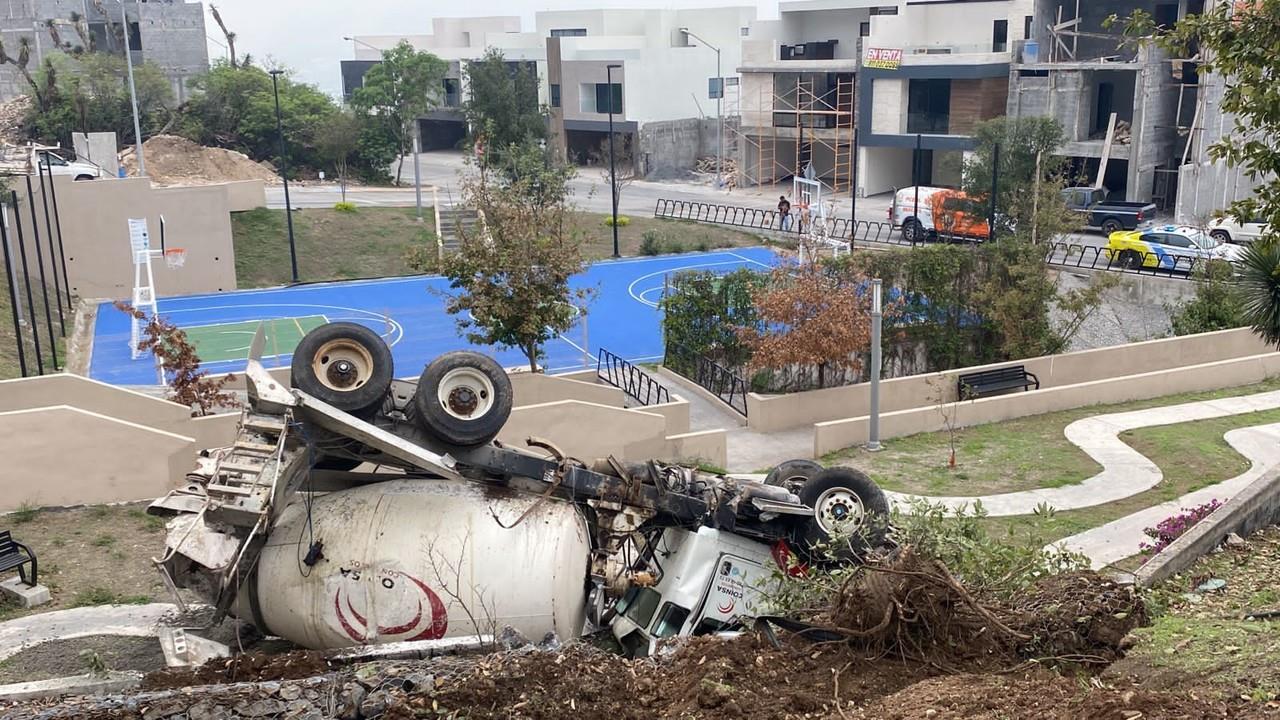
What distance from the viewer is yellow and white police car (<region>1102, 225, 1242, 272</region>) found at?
133 ft

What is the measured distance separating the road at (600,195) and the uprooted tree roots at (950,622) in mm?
41183

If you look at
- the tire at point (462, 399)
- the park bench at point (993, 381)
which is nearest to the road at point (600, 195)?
the park bench at point (993, 381)

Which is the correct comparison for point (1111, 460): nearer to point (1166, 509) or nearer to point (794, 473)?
point (1166, 509)

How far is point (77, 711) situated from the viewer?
9.90 metres

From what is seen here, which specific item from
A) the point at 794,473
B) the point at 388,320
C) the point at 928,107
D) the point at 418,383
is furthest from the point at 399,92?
the point at 418,383

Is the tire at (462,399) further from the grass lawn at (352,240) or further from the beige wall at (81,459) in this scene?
the grass lawn at (352,240)

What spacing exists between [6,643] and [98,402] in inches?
401

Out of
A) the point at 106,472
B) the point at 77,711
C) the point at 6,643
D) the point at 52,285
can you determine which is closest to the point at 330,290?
the point at 52,285

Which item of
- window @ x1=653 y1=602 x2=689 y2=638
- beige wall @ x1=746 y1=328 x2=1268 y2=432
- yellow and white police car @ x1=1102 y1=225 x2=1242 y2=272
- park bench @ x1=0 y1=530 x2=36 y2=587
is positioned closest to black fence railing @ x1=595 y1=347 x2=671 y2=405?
beige wall @ x1=746 y1=328 x2=1268 y2=432

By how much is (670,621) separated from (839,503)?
2.49 m

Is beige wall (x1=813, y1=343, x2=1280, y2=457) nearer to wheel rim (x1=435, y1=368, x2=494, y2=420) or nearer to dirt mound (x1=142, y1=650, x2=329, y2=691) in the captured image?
wheel rim (x1=435, y1=368, x2=494, y2=420)

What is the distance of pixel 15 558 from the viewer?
51.6 feet

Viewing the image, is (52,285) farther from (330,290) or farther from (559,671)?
(559,671)

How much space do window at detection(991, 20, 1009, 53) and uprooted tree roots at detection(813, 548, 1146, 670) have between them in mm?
53573
